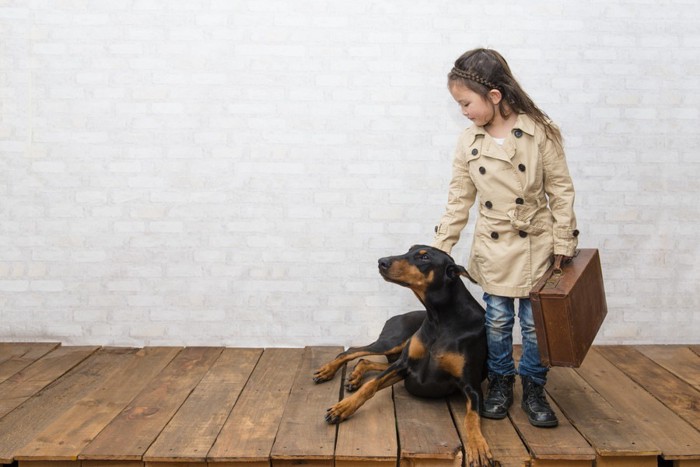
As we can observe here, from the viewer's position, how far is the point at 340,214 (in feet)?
12.8

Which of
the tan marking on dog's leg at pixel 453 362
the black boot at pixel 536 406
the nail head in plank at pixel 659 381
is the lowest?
the nail head in plank at pixel 659 381

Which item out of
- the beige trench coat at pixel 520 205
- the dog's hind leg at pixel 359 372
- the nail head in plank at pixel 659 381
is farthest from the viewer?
the dog's hind leg at pixel 359 372

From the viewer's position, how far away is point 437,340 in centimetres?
289

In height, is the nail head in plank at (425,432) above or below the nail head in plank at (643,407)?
above

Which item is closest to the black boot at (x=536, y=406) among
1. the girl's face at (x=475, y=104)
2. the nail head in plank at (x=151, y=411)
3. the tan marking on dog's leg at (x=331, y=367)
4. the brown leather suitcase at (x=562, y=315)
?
the brown leather suitcase at (x=562, y=315)

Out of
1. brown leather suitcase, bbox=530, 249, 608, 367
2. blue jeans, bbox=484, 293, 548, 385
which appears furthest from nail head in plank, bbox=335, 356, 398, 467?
brown leather suitcase, bbox=530, 249, 608, 367

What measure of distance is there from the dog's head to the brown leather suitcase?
35 cm

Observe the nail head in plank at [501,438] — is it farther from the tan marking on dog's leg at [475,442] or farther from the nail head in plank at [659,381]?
the nail head in plank at [659,381]

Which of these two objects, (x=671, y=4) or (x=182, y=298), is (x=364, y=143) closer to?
(x=182, y=298)

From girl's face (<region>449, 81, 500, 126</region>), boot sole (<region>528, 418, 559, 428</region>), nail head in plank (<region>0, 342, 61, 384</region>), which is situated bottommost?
boot sole (<region>528, 418, 559, 428</region>)

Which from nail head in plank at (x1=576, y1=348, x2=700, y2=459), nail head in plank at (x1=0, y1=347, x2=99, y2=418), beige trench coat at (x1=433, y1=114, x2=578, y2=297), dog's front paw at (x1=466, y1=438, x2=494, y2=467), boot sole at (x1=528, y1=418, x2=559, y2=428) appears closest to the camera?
dog's front paw at (x1=466, y1=438, x2=494, y2=467)

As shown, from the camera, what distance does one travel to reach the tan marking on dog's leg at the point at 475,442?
2437mm

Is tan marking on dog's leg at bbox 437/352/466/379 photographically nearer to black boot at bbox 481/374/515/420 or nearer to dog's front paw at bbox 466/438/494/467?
black boot at bbox 481/374/515/420

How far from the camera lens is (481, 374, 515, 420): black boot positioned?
9.28 ft
